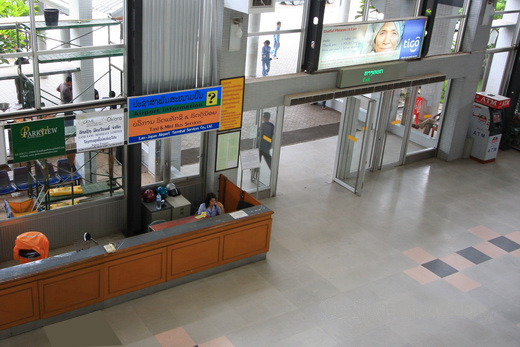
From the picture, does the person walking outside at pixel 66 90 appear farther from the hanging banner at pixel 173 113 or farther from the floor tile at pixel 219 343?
the floor tile at pixel 219 343

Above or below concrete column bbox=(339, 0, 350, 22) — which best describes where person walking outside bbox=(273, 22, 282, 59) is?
below

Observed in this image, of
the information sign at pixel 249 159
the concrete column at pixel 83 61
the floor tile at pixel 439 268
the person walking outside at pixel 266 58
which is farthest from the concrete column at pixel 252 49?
the floor tile at pixel 439 268

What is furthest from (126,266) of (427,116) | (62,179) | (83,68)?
(427,116)

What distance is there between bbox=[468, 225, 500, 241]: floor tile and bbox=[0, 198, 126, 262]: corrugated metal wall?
282 inches

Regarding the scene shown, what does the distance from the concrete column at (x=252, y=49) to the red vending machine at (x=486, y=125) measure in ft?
23.7

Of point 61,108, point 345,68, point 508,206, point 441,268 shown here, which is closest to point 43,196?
point 61,108

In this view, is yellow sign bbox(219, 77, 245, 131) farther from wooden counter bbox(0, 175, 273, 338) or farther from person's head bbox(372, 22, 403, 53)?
person's head bbox(372, 22, 403, 53)

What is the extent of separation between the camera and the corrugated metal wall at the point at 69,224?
32.8 feet

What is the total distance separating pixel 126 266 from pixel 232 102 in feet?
12.2

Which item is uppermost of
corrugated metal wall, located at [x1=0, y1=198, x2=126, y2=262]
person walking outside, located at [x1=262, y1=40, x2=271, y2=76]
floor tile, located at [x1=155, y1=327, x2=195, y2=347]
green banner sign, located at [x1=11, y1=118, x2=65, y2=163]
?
person walking outside, located at [x1=262, y1=40, x2=271, y2=76]

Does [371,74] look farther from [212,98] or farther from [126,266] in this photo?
[126,266]

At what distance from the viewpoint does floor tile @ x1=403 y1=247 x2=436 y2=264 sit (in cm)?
1120

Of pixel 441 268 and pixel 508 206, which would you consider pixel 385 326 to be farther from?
pixel 508 206

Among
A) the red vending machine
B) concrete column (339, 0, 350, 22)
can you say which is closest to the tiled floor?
the red vending machine
